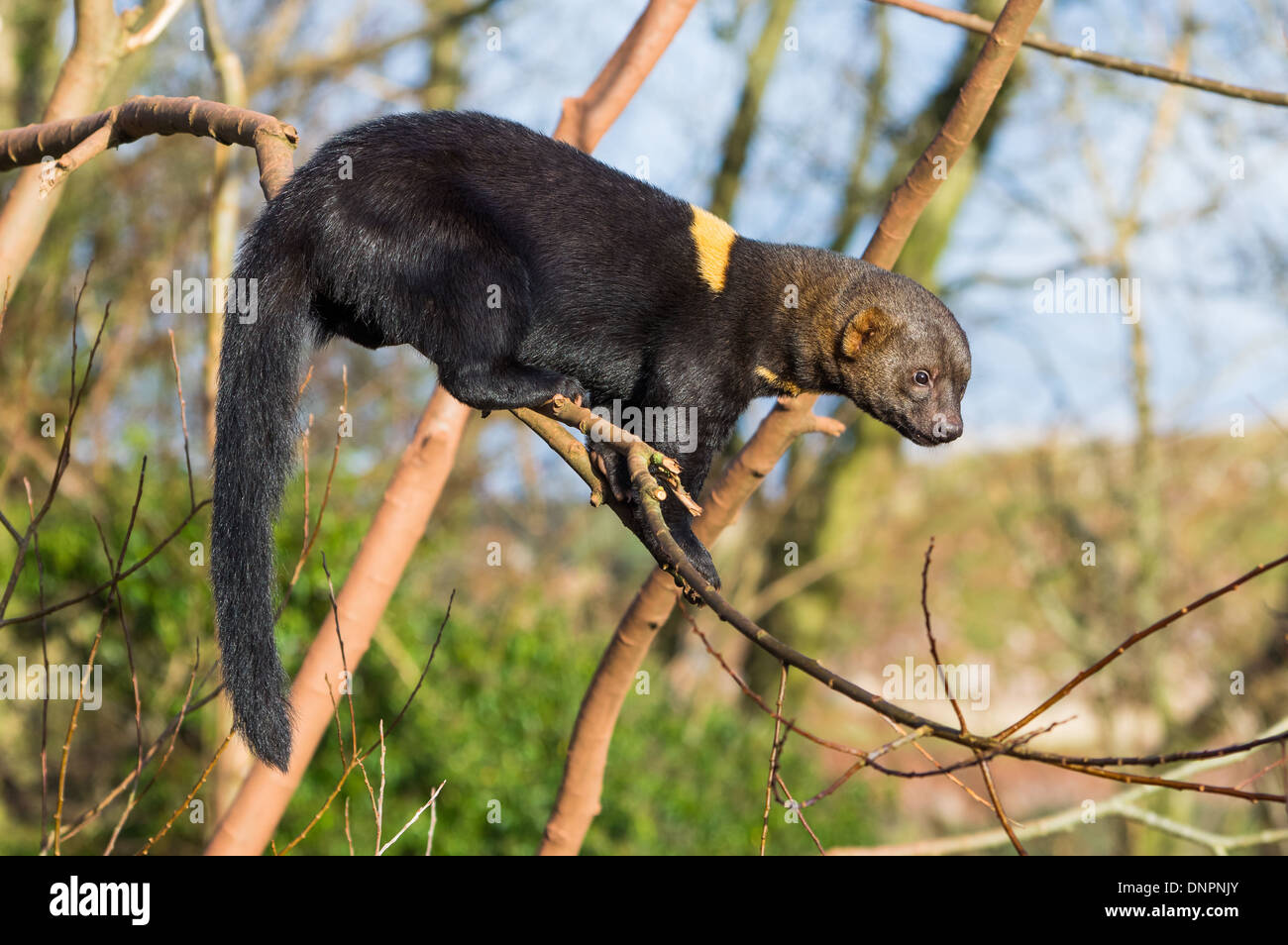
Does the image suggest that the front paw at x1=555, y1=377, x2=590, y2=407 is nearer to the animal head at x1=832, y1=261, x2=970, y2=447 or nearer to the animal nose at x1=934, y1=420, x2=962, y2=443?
the animal head at x1=832, y1=261, x2=970, y2=447

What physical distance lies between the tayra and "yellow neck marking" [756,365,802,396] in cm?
1

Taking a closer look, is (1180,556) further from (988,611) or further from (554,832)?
(554,832)

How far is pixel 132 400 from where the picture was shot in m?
9.53

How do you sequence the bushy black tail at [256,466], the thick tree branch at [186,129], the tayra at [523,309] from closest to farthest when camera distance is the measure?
1. the bushy black tail at [256,466]
2. the tayra at [523,309]
3. the thick tree branch at [186,129]

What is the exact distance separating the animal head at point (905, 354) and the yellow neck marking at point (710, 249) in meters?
0.37

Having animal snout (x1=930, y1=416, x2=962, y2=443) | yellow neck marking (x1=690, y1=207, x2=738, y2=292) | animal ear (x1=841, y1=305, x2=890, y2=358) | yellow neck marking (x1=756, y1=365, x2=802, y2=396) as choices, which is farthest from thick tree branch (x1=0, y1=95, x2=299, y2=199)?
animal snout (x1=930, y1=416, x2=962, y2=443)

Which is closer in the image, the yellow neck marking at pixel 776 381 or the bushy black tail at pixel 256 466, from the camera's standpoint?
the bushy black tail at pixel 256 466

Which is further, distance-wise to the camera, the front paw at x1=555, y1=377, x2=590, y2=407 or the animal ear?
the animal ear

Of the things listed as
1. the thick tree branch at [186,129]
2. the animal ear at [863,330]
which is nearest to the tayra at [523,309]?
the animal ear at [863,330]

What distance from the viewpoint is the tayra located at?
2.97 meters

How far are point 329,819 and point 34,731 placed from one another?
288 cm

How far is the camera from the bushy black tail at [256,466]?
8.49ft

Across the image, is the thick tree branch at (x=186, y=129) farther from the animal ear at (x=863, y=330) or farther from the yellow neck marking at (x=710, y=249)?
the animal ear at (x=863, y=330)

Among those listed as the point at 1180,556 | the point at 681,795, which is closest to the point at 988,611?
the point at 1180,556
